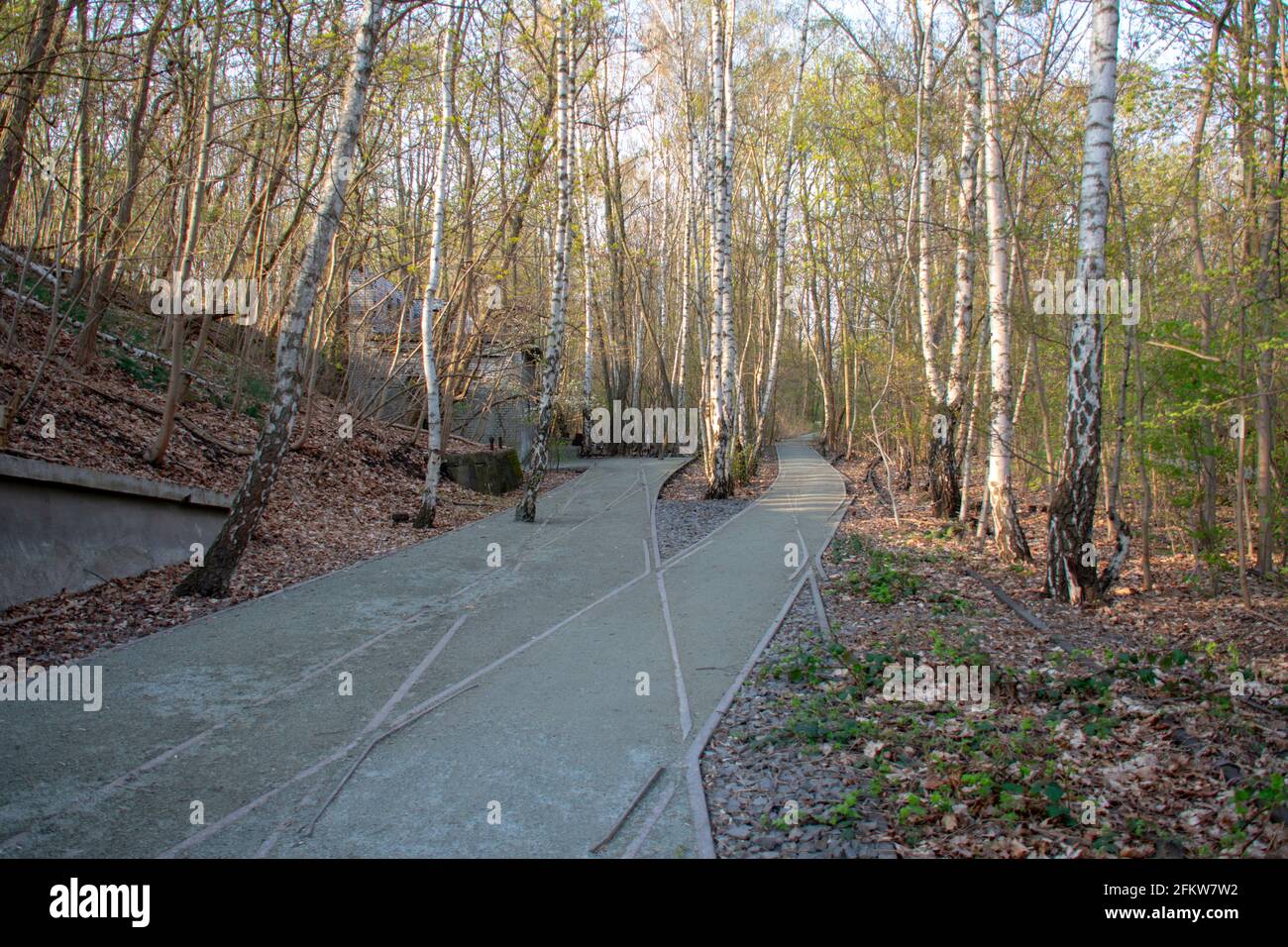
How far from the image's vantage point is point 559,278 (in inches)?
615

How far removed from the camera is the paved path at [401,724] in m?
4.55

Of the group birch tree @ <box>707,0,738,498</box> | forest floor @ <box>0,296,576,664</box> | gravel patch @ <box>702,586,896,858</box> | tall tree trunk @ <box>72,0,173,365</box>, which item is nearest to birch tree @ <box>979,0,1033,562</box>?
gravel patch @ <box>702,586,896,858</box>

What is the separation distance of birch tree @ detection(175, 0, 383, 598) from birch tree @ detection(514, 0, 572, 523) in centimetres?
532

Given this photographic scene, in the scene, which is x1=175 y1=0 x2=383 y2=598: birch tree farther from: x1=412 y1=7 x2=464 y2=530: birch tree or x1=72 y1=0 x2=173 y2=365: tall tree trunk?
x1=412 y1=7 x2=464 y2=530: birch tree

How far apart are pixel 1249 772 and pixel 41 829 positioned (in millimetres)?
6448

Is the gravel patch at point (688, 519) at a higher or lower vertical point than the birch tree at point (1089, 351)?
lower

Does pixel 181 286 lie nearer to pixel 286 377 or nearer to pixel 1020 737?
pixel 286 377

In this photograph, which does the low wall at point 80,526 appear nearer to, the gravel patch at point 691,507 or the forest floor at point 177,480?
the forest floor at point 177,480

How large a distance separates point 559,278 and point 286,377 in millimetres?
6827

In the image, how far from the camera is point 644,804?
16.2 feet

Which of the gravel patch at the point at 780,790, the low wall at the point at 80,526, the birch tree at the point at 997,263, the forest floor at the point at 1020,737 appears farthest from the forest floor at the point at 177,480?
the birch tree at the point at 997,263

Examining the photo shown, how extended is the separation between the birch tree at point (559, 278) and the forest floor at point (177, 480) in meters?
1.70

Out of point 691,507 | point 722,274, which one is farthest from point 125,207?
point 691,507
